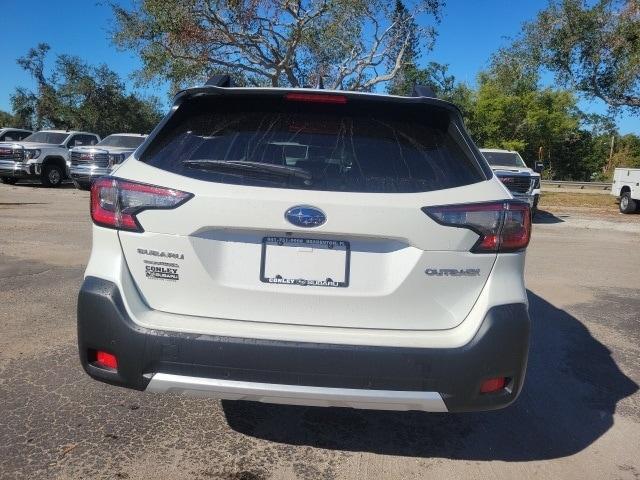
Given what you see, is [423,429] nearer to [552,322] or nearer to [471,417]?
[471,417]

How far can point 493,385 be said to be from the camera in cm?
249

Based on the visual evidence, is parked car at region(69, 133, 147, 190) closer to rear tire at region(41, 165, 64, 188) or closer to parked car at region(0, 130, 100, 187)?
parked car at region(0, 130, 100, 187)

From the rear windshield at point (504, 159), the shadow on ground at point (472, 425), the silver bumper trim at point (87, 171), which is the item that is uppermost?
the rear windshield at point (504, 159)

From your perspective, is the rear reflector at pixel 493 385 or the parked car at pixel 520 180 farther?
the parked car at pixel 520 180

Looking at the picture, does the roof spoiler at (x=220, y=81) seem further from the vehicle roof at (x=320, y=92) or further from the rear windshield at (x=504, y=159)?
the rear windshield at (x=504, y=159)

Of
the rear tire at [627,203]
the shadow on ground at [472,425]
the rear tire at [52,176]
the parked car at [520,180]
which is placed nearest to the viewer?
the shadow on ground at [472,425]

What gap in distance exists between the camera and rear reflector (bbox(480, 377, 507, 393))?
2.45m

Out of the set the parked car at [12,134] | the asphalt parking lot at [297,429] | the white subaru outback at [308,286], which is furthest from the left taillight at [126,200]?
the parked car at [12,134]

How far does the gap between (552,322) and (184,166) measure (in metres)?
4.34

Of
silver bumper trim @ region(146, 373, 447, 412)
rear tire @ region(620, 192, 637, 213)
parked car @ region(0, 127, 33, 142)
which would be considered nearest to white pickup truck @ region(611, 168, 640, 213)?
rear tire @ region(620, 192, 637, 213)

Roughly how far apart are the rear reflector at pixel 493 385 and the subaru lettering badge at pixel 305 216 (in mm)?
1019

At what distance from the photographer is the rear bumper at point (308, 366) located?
2.34 meters

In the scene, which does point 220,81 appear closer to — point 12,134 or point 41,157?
point 41,157

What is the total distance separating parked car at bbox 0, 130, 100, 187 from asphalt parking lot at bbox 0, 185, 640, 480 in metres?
15.9
